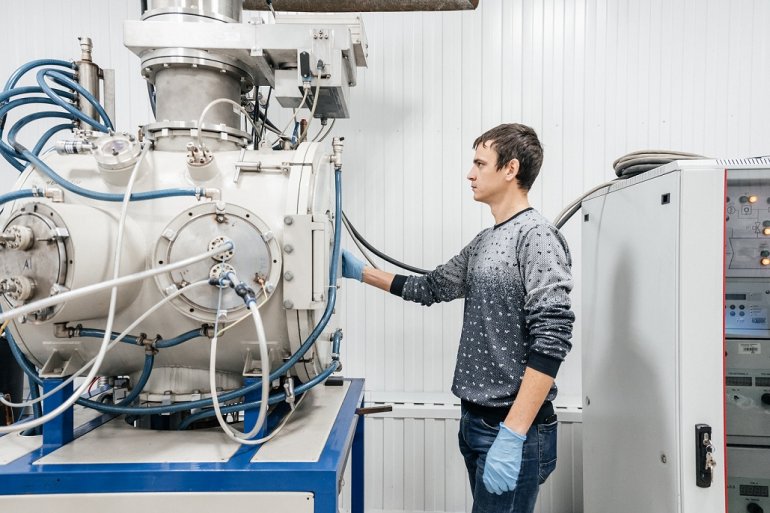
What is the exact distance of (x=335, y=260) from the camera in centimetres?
110

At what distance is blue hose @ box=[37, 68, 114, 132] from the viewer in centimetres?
108

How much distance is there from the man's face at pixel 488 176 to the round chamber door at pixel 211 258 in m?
0.74

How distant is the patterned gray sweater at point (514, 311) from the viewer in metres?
1.17

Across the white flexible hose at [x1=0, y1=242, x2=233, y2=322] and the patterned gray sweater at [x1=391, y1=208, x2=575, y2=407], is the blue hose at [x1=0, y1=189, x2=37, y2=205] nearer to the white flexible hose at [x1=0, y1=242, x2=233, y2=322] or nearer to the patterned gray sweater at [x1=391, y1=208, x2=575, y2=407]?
the white flexible hose at [x1=0, y1=242, x2=233, y2=322]

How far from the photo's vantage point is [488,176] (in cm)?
139

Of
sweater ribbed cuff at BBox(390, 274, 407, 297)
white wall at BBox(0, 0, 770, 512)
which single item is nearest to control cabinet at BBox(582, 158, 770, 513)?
white wall at BBox(0, 0, 770, 512)

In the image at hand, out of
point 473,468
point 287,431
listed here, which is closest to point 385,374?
point 473,468

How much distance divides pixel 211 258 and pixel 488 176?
2.82ft

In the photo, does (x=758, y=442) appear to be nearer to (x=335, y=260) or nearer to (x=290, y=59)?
(x=335, y=260)

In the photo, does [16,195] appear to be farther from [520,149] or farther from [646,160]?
[646,160]

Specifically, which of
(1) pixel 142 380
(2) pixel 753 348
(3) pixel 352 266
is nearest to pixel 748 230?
(2) pixel 753 348

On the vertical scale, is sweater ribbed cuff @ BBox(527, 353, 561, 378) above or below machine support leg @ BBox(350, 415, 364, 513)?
above

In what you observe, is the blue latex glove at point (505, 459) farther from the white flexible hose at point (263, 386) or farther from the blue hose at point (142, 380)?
the blue hose at point (142, 380)

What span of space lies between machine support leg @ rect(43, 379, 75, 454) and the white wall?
4.23 feet
